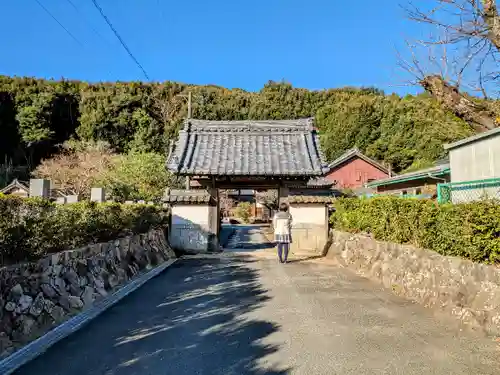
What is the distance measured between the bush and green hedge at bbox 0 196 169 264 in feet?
81.5

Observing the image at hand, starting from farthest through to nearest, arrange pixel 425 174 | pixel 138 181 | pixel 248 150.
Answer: pixel 138 181 < pixel 425 174 < pixel 248 150

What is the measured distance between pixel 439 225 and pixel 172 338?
142 inches

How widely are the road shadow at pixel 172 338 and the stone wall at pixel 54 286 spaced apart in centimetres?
40

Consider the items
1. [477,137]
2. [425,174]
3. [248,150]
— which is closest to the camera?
[477,137]

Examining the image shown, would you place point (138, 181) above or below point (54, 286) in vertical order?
above

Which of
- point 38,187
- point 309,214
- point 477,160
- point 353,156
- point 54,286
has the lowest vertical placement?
point 54,286

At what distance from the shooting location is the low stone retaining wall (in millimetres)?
3959

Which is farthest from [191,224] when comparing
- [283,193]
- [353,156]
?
[353,156]

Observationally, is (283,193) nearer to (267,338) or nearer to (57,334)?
(267,338)

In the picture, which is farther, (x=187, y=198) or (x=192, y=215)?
(x=192, y=215)

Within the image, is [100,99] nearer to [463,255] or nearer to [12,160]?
[12,160]

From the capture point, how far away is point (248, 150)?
13.1 m

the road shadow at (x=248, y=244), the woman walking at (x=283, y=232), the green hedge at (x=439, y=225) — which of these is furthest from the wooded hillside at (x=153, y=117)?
the green hedge at (x=439, y=225)

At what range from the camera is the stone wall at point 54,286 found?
12.0 ft
